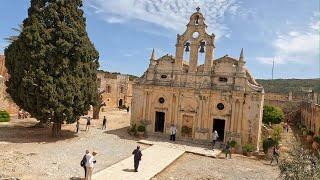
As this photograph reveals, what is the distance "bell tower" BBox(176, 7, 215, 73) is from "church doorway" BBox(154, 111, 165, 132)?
405 cm

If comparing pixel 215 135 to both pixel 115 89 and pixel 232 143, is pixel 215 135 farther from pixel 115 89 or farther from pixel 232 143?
pixel 115 89

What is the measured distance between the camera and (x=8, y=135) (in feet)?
82.9

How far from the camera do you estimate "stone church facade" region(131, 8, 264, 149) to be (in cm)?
2600

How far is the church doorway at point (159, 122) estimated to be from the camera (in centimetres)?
2903

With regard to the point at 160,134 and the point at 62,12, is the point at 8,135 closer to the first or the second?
the point at 62,12

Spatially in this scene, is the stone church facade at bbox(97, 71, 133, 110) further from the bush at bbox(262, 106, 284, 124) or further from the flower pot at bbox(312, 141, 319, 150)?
the flower pot at bbox(312, 141, 319, 150)

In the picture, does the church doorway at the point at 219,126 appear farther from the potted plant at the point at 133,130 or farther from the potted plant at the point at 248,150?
the potted plant at the point at 133,130

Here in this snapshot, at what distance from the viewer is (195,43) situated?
27.7 meters


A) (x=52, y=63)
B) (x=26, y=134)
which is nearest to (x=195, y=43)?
(x=52, y=63)

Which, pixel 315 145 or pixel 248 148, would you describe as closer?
pixel 248 148

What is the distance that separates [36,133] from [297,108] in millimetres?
40667

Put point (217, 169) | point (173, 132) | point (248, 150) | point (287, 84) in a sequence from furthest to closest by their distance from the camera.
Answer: point (287, 84)
point (173, 132)
point (248, 150)
point (217, 169)

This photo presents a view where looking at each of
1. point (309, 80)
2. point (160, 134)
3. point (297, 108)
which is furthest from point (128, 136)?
point (309, 80)

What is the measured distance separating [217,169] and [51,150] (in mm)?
9822
